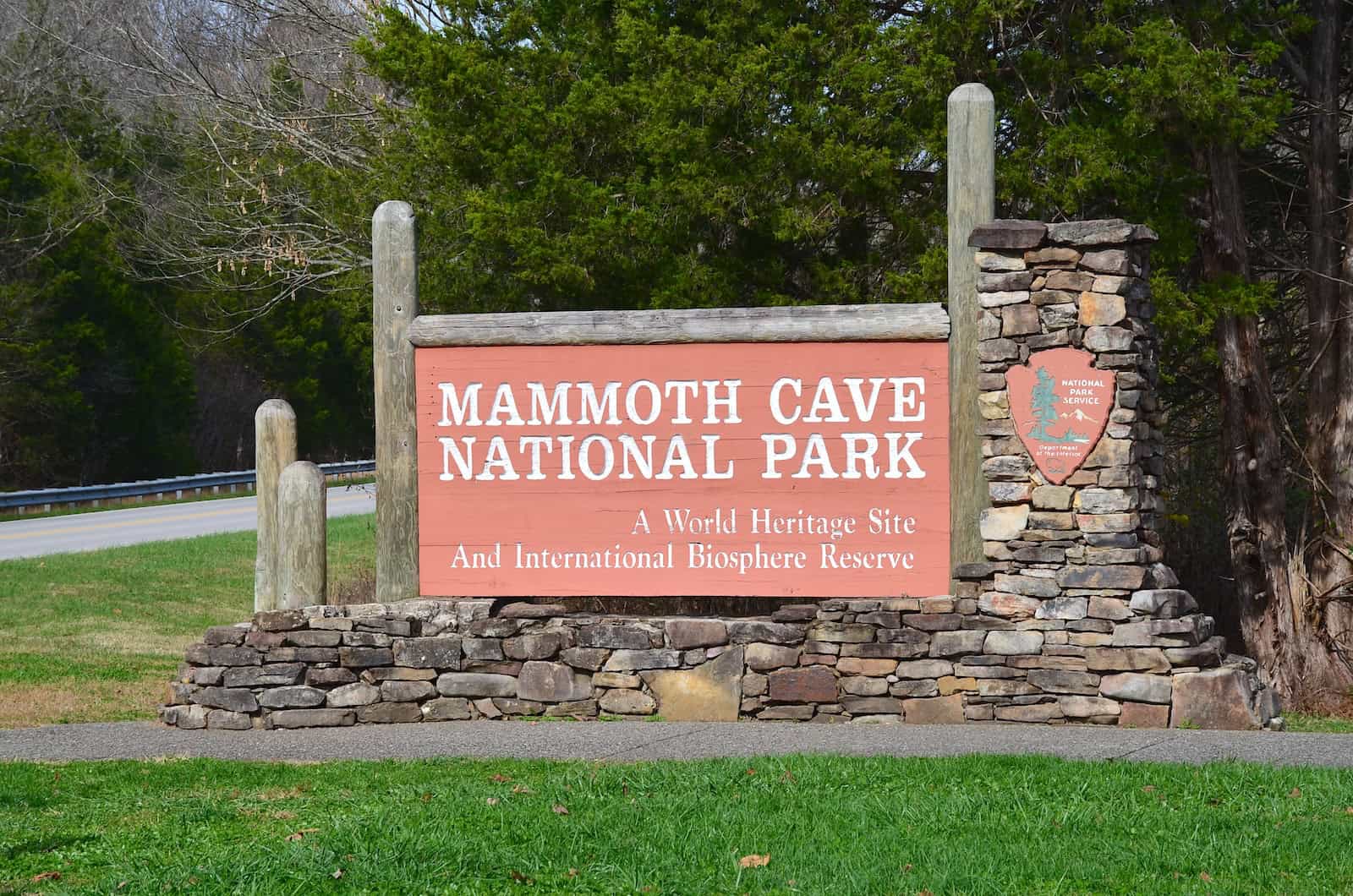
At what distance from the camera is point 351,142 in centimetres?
1834

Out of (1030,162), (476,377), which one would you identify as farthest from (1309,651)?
(476,377)

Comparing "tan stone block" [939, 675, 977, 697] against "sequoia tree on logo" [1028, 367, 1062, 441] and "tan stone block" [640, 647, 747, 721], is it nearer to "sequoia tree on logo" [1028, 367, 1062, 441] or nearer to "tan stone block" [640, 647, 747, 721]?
"tan stone block" [640, 647, 747, 721]

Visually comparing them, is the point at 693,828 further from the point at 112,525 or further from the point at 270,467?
the point at 112,525

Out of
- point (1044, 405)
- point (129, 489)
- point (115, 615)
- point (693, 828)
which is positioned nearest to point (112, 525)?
point (129, 489)

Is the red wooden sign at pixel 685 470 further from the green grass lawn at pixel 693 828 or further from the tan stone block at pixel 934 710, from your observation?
the green grass lawn at pixel 693 828

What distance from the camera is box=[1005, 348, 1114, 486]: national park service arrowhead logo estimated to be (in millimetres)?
8906

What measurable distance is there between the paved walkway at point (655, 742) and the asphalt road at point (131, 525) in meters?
10.5

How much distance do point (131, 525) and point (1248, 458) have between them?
17402mm

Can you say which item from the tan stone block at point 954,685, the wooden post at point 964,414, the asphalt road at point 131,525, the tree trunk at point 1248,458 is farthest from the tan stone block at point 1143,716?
the asphalt road at point 131,525

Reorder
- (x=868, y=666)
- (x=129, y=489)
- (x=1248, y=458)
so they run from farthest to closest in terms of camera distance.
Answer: (x=129, y=489) → (x=1248, y=458) → (x=868, y=666)

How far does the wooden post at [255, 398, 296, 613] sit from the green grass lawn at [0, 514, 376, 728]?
128 centimetres

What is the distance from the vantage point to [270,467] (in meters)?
9.99

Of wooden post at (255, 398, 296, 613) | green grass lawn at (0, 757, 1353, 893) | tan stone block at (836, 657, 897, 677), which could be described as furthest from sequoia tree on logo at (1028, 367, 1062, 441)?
wooden post at (255, 398, 296, 613)

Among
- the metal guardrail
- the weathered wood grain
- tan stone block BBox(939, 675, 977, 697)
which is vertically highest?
the weathered wood grain
